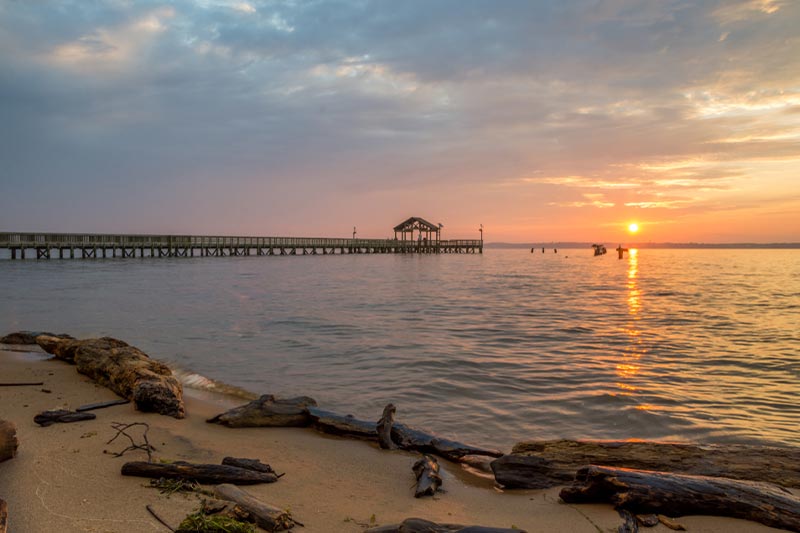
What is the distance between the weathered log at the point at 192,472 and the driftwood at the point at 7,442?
40.2 inches

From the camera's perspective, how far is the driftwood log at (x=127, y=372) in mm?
5906

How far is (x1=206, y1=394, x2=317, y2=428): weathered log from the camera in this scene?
582cm

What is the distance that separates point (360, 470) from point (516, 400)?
3773 millimetres

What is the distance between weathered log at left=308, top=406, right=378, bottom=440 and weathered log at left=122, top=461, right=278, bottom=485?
174 centimetres

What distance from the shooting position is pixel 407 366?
1005cm

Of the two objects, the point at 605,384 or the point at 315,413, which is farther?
the point at 605,384

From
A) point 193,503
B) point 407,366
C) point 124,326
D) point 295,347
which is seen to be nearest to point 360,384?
point 407,366

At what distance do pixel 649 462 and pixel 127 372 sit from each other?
256 inches

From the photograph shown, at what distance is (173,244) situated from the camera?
6719 centimetres

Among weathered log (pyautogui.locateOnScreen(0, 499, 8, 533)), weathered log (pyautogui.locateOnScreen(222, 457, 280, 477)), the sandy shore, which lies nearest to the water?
the sandy shore

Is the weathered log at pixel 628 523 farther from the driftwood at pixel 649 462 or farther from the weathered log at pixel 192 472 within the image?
the weathered log at pixel 192 472

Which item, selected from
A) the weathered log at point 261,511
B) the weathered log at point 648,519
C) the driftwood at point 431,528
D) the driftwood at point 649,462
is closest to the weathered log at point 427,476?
the driftwood at point 649,462

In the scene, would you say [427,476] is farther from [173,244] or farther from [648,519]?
[173,244]

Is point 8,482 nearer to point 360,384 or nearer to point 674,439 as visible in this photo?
point 360,384
